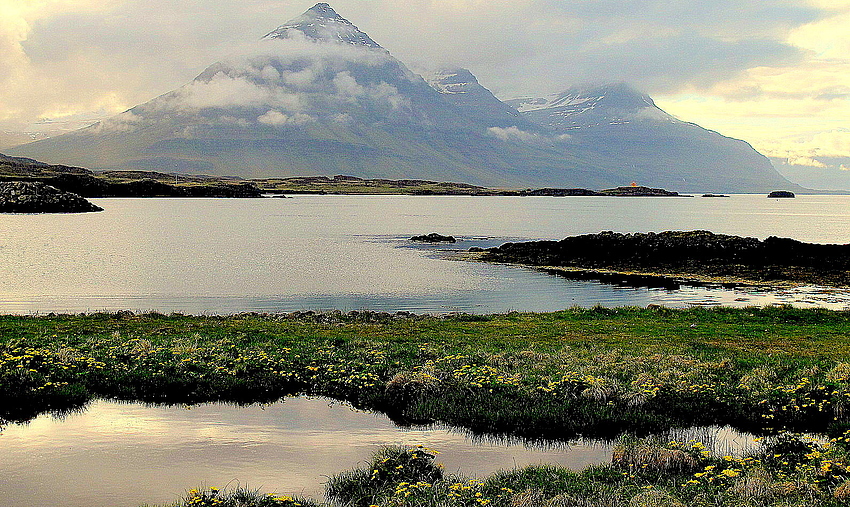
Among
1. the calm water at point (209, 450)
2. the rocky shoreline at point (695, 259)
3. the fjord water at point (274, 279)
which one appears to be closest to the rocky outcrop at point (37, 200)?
the fjord water at point (274, 279)

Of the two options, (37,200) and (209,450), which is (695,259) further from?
(37,200)

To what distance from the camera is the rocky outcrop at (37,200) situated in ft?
558

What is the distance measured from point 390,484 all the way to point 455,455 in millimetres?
2771

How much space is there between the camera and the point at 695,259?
67.9 meters

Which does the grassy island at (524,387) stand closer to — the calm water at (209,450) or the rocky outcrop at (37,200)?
the calm water at (209,450)

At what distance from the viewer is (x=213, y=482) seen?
1479 centimetres

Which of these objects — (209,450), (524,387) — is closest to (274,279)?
(524,387)

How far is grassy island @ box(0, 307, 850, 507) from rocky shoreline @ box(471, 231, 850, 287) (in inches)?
1250

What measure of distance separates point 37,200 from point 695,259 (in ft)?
518

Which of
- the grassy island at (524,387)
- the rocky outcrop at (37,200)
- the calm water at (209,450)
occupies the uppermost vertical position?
the rocky outcrop at (37,200)

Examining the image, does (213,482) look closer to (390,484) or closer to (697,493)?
(390,484)

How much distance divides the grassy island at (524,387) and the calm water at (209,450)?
33.1 inches

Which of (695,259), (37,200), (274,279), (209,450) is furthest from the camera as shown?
(37,200)

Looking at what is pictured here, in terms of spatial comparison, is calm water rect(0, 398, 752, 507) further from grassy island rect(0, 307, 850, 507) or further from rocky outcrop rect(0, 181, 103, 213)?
rocky outcrop rect(0, 181, 103, 213)
